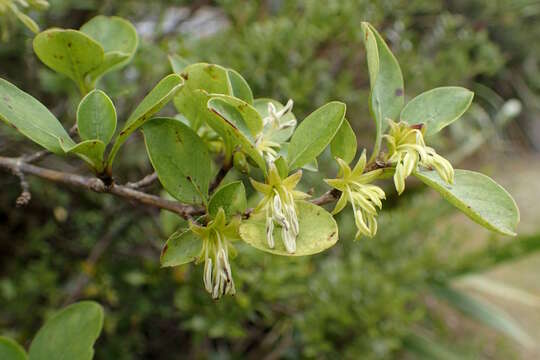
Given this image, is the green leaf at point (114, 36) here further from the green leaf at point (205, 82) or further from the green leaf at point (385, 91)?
the green leaf at point (385, 91)

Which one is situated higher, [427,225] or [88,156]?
[88,156]

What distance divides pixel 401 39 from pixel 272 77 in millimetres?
391

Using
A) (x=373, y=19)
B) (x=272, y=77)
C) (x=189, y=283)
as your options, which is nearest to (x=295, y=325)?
(x=189, y=283)

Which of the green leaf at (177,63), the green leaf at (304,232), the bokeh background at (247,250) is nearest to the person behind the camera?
the green leaf at (304,232)

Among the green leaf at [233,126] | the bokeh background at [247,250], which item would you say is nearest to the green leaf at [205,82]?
the green leaf at [233,126]

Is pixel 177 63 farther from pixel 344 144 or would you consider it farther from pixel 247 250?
pixel 247 250

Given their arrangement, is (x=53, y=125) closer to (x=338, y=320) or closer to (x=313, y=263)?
(x=338, y=320)

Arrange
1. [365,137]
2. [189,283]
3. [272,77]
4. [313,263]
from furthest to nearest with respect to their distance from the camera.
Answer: [365,137] → [313,263] → [272,77] → [189,283]

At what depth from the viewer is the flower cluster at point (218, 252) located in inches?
12.7

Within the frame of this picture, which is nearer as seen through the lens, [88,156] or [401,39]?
[88,156]

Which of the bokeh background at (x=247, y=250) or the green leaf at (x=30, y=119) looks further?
the bokeh background at (x=247, y=250)

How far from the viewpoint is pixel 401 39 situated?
1.25m

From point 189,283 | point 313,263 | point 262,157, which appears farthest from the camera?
point 313,263

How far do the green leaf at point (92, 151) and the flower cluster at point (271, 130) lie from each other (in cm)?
10
